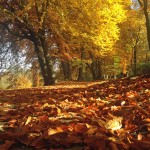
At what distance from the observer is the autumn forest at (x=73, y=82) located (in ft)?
8.59

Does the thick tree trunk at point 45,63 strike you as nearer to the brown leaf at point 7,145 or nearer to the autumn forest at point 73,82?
the autumn forest at point 73,82

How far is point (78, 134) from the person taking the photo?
8.79 ft

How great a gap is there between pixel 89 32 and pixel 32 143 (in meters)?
15.7

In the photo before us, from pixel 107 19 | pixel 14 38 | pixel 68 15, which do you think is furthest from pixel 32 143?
pixel 14 38

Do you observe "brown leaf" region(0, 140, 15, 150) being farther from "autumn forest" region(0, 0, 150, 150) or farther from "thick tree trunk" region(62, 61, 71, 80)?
"thick tree trunk" region(62, 61, 71, 80)

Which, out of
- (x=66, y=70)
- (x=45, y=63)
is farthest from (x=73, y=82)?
(x=66, y=70)

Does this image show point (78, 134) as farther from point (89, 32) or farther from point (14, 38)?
point (14, 38)

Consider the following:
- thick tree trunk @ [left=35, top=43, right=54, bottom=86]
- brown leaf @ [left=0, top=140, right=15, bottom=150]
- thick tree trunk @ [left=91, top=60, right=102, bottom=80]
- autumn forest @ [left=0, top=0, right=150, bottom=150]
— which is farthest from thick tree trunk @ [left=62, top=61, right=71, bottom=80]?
brown leaf @ [left=0, top=140, right=15, bottom=150]

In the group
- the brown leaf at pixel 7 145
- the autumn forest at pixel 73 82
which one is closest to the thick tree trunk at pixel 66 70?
the autumn forest at pixel 73 82

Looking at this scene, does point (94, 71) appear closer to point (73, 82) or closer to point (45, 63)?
point (73, 82)

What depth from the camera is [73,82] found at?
20000 mm

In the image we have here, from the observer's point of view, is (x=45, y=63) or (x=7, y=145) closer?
(x=7, y=145)

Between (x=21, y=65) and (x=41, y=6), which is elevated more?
(x=41, y=6)

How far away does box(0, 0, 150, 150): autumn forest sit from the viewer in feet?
8.59
